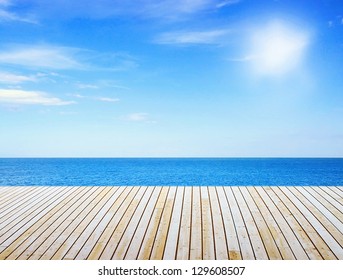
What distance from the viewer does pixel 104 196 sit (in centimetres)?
400

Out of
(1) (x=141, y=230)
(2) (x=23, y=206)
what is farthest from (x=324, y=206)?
(2) (x=23, y=206)

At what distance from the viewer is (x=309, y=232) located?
2740mm

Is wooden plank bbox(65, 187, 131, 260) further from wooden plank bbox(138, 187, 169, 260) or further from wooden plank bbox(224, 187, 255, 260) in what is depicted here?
wooden plank bbox(224, 187, 255, 260)

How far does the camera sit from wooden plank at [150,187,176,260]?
232cm

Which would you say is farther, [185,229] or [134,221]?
[134,221]

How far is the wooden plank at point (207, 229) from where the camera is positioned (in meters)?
2.32

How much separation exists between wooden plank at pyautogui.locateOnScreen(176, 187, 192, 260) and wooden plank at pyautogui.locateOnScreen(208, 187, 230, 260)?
215 millimetres

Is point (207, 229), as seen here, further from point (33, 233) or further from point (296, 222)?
point (33, 233)

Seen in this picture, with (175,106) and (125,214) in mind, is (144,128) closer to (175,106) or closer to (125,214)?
(175,106)

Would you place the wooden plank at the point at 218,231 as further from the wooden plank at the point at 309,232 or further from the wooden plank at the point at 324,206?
the wooden plank at the point at 324,206

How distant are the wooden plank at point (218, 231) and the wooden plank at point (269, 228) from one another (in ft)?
1.03

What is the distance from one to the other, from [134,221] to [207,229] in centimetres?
70
